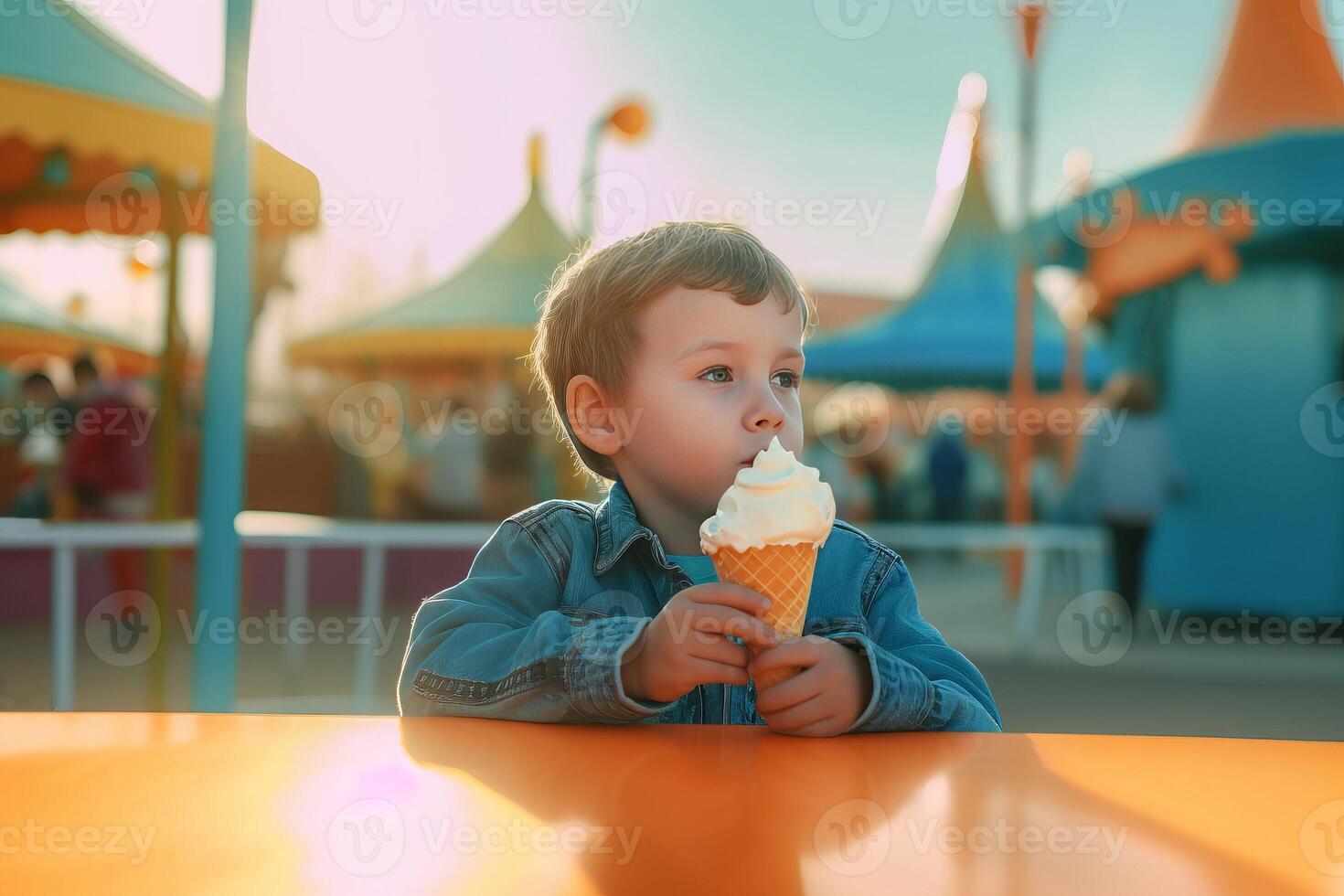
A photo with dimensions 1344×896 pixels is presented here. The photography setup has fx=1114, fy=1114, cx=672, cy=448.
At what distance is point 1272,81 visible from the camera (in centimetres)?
856

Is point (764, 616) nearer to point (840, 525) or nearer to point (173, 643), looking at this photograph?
point (840, 525)

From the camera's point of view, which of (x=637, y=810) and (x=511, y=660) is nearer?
(x=637, y=810)

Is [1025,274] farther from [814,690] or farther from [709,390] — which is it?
[814,690]

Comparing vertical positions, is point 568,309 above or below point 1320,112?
below

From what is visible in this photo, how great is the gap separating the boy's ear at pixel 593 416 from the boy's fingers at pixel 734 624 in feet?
2.09

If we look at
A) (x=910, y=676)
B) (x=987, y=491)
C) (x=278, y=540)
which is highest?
(x=910, y=676)

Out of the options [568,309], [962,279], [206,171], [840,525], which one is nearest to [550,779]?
[840,525]

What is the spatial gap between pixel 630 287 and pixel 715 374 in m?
0.20

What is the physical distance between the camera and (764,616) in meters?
1.11

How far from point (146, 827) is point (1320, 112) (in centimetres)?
937

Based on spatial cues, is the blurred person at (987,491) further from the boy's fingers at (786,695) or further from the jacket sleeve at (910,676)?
the boy's fingers at (786,695)

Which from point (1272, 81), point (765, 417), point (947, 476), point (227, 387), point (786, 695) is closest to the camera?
point (786, 695)

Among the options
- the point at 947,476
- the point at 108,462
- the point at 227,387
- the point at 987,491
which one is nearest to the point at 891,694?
the point at 227,387

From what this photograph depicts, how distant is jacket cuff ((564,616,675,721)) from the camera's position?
42.2 inches
